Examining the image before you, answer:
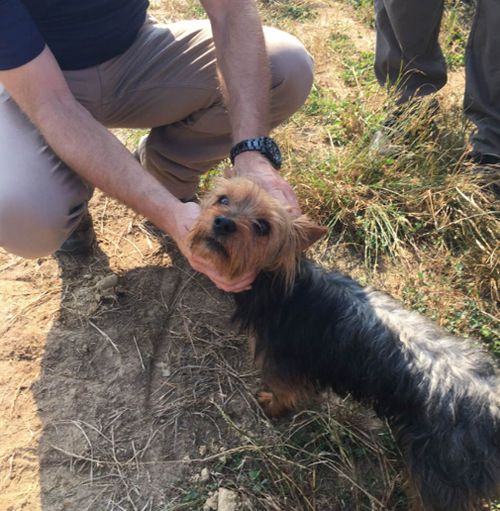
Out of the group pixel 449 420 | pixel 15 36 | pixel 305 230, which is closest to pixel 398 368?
pixel 449 420

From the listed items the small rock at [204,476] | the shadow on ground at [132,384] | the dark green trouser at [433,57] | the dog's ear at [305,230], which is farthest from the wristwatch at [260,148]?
the dark green trouser at [433,57]

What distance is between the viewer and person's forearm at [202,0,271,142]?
298 cm

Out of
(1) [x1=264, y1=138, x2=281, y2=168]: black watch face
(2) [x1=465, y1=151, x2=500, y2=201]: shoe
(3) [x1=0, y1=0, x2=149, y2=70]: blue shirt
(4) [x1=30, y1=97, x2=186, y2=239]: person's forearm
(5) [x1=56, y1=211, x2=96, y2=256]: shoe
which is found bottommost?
(2) [x1=465, y1=151, x2=500, y2=201]: shoe

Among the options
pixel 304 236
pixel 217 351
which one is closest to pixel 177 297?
pixel 217 351

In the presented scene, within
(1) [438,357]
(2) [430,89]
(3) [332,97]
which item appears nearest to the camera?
(1) [438,357]

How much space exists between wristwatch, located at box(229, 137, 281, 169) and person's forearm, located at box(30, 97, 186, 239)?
46 cm

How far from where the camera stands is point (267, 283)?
8.95 ft

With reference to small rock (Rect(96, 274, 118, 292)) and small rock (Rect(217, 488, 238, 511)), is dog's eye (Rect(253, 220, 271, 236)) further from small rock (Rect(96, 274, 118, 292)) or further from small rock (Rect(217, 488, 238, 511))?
small rock (Rect(96, 274, 118, 292))

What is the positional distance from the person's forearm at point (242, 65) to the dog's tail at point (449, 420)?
1303 mm

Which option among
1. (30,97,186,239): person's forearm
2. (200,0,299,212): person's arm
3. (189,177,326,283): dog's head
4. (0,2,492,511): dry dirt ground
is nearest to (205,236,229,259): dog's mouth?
(189,177,326,283): dog's head

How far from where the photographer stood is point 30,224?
2969 millimetres

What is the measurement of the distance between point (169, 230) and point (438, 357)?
1340mm

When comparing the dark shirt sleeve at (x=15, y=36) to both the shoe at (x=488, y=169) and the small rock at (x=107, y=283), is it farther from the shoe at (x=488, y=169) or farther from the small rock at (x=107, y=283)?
the shoe at (x=488, y=169)

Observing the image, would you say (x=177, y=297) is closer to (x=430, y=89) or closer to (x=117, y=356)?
Result: (x=117, y=356)
